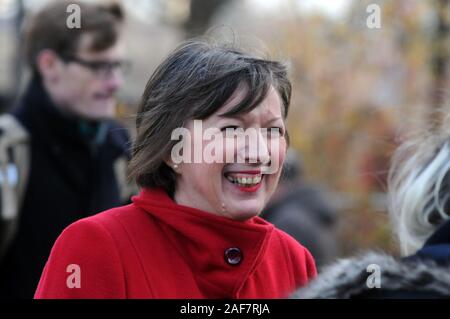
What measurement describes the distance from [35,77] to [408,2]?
13.6 ft

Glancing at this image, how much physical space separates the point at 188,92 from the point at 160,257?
0.42m

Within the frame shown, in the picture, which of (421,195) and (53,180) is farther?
(53,180)

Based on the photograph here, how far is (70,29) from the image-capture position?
13.8 ft

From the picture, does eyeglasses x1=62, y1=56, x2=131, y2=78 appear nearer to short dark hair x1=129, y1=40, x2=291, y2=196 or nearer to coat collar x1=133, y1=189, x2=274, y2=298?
short dark hair x1=129, y1=40, x2=291, y2=196

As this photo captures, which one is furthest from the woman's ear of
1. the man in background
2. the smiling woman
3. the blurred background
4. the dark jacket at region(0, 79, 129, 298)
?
the blurred background

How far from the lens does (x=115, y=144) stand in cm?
422

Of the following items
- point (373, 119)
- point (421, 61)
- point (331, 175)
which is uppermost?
point (421, 61)

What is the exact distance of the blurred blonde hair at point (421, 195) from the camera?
2.66m

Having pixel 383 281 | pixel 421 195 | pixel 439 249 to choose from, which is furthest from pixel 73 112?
pixel 383 281

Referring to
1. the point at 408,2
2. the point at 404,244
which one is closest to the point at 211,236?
the point at 404,244

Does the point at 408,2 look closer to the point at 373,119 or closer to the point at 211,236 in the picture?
the point at 373,119

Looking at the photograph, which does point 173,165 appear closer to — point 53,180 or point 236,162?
point 236,162
